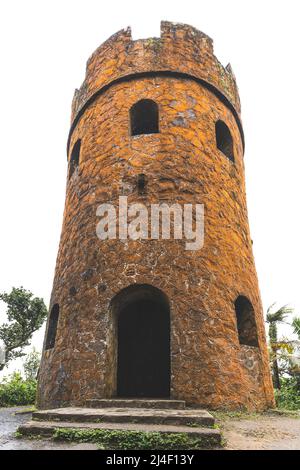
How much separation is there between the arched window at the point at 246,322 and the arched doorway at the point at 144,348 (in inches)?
58.6

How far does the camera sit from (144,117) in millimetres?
8695

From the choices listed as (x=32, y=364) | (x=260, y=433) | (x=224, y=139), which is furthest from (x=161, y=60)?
(x=32, y=364)

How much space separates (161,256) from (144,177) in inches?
64.3

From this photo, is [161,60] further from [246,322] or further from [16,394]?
[16,394]

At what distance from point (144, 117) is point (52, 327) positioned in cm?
501

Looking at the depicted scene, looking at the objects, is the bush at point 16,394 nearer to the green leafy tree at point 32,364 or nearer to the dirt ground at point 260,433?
the dirt ground at point 260,433

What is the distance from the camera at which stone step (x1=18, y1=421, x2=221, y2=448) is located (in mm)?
3330

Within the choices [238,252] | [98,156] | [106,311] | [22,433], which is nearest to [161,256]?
[106,311]

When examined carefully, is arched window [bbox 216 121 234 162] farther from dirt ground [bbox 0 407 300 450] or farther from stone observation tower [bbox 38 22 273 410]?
dirt ground [bbox 0 407 300 450]

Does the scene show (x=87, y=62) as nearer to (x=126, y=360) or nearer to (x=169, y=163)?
(x=169, y=163)

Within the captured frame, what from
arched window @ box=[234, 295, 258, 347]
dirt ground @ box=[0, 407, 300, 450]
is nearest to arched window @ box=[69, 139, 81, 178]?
arched window @ box=[234, 295, 258, 347]

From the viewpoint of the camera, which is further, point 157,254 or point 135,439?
point 157,254

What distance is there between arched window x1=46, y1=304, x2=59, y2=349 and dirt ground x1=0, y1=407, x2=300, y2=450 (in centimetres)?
290

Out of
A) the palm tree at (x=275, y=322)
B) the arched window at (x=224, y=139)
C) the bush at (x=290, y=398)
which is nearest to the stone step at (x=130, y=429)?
the arched window at (x=224, y=139)
